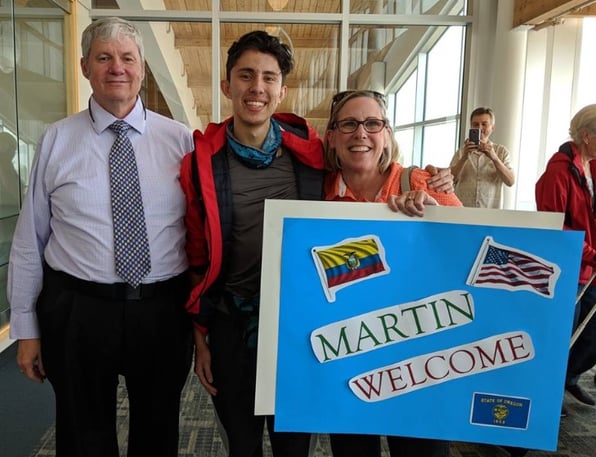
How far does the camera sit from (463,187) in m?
3.74

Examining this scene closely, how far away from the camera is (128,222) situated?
141 centimetres

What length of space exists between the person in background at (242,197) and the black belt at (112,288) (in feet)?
0.39

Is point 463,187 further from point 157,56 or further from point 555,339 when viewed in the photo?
point 157,56

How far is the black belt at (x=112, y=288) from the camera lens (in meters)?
1.41

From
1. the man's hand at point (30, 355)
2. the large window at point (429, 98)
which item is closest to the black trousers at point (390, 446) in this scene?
the man's hand at point (30, 355)

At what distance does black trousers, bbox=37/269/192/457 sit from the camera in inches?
56.2

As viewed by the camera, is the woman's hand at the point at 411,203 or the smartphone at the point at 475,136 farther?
the smartphone at the point at 475,136

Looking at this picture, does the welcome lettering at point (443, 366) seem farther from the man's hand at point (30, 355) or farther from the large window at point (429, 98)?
the large window at point (429, 98)

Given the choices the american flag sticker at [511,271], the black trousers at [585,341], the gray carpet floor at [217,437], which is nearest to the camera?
the american flag sticker at [511,271]

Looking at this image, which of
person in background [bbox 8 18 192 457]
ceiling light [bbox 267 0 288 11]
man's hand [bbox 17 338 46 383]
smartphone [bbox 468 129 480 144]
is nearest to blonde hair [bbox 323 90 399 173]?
person in background [bbox 8 18 192 457]

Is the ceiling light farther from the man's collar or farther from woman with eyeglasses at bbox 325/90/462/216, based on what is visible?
woman with eyeglasses at bbox 325/90/462/216

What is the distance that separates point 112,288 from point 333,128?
784 mm

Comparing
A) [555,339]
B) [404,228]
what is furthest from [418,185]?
[555,339]

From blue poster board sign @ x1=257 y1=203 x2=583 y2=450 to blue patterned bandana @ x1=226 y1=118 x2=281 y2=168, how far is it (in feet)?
0.87
